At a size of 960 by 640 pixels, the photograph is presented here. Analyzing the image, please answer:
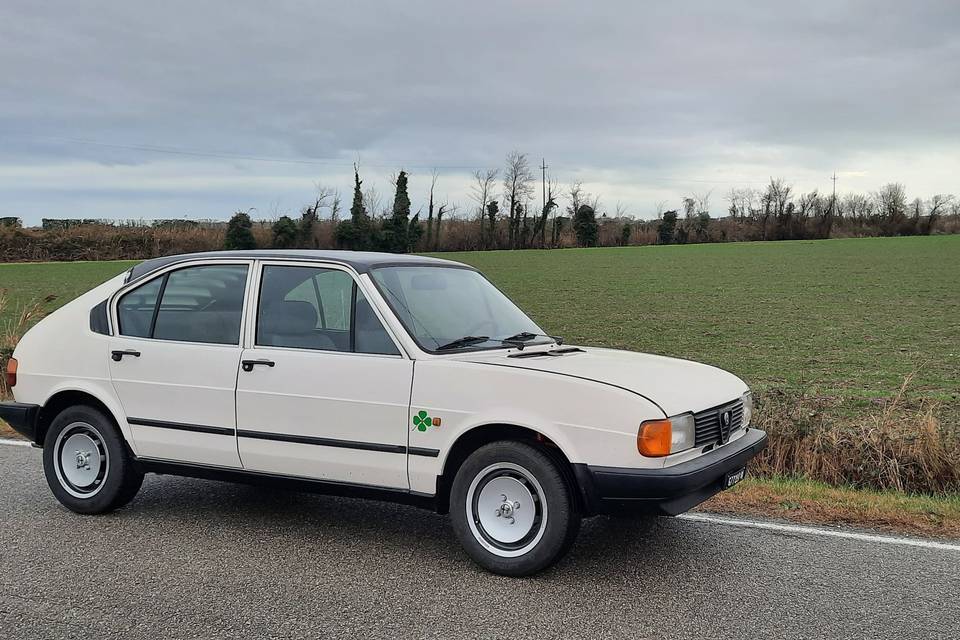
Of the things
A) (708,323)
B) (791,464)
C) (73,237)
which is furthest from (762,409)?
(73,237)

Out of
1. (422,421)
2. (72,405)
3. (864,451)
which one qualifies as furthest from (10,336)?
(864,451)

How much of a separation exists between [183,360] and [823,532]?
4185 millimetres

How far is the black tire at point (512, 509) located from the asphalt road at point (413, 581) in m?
0.14

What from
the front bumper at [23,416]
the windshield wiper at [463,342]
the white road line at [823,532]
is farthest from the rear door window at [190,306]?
the white road line at [823,532]

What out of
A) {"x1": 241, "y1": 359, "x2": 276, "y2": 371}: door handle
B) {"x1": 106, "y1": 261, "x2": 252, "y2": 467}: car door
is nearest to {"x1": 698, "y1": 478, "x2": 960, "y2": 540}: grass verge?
{"x1": 241, "y1": 359, "x2": 276, "y2": 371}: door handle

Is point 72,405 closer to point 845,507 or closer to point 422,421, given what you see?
point 422,421

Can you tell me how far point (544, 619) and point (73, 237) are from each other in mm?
87703

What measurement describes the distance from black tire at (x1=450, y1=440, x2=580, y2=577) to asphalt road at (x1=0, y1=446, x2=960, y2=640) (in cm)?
14

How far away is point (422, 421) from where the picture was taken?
189 inches

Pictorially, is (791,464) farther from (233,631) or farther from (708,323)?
(708,323)

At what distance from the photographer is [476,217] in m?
109

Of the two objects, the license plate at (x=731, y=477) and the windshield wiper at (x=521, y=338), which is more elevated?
the windshield wiper at (x=521, y=338)

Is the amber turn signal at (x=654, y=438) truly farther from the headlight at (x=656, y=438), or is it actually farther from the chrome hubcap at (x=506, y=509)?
the chrome hubcap at (x=506, y=509)

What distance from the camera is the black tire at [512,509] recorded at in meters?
4.54
